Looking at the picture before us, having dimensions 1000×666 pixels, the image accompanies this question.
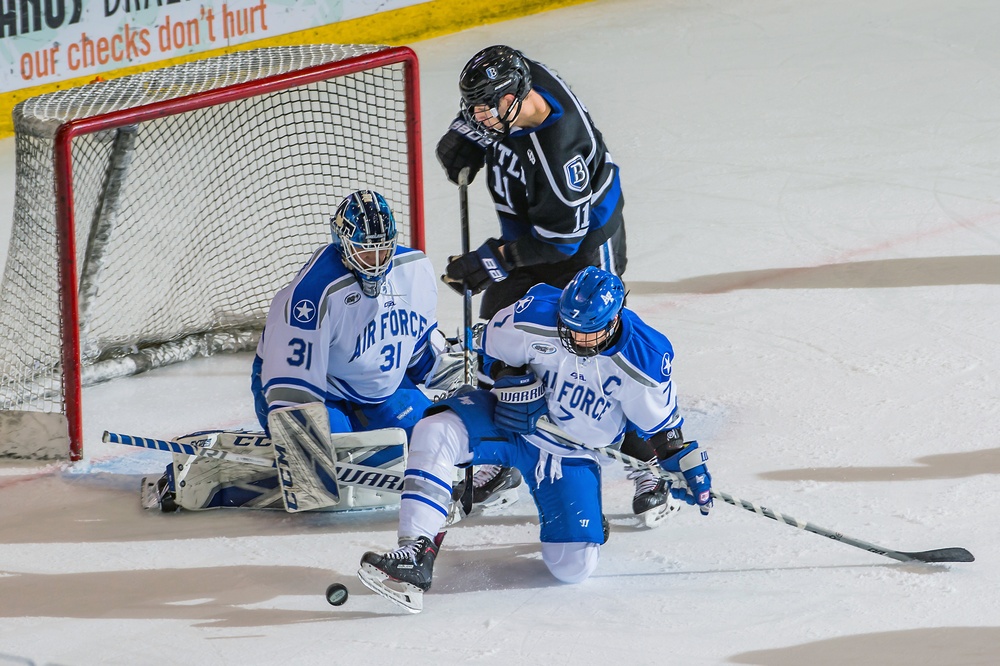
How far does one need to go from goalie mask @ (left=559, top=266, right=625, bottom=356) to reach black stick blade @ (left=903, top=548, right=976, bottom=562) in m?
1.01

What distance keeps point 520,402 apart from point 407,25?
4873mm

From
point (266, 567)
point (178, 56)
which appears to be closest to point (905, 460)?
point (266, 567)

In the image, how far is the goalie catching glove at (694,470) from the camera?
335 cm

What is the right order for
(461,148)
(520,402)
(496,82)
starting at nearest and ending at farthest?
(520,402)
(496,82)
(461,148)

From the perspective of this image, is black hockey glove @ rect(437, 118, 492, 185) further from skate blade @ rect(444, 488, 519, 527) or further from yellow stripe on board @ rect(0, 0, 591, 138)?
yellow stripe on board @ rect(0, 0, 591, 138)

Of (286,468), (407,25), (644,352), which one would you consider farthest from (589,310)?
(407,25)

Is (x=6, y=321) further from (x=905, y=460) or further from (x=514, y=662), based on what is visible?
(x=905, y=460)

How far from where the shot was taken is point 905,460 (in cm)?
405

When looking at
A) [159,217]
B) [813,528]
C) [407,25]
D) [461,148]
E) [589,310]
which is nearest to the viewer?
[589,310]

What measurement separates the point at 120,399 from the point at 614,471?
1693 mm

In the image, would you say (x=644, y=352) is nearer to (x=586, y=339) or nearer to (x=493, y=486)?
(x=586, y=339)

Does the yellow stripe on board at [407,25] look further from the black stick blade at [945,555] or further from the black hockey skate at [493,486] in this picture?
the black stick blade at [945,555]

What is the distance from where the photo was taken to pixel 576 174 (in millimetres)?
3783

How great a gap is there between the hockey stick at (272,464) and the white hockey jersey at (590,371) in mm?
510
